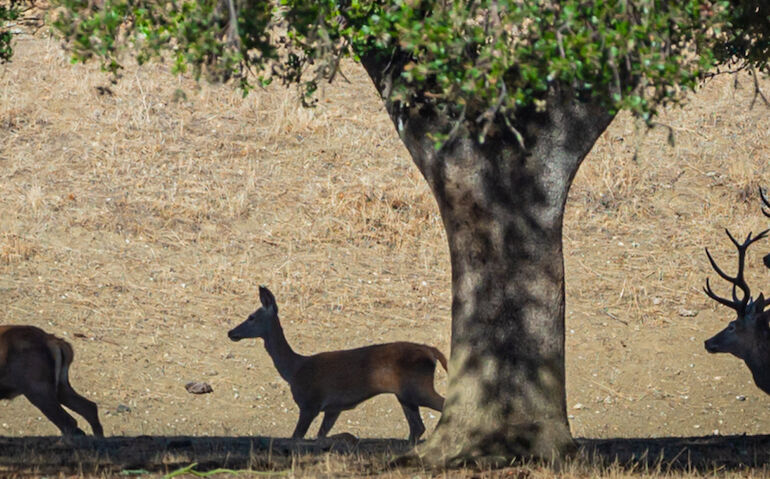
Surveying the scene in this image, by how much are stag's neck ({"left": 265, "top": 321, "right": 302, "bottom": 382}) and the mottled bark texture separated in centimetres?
495

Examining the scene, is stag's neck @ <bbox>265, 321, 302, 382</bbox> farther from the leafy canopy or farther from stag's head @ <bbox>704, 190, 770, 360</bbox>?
the leafy canopy

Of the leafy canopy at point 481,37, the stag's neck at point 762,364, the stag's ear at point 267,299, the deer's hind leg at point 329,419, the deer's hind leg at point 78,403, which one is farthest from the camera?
the stag's ear at point 267,299

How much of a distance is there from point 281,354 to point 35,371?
288cm

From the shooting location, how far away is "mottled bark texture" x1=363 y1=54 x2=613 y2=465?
8117mm

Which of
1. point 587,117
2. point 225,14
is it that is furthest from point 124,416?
point 225,14

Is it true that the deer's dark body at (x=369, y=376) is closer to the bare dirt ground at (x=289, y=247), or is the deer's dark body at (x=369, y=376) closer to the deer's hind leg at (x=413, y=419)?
the deer's hind leg at (x=413, y=419)

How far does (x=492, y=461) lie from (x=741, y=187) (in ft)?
44.1

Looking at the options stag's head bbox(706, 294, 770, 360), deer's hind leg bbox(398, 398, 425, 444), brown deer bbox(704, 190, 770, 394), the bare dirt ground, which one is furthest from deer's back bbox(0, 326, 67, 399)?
stag's head bbox(706, 294, 770, 360)

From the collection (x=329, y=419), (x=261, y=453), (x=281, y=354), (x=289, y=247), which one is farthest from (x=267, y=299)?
(x=289, y=247)

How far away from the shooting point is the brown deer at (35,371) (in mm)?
11477

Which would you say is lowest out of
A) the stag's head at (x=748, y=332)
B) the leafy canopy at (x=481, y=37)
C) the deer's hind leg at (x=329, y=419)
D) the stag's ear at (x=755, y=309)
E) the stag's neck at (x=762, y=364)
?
the deer's hind leg at (x=329, y=419)

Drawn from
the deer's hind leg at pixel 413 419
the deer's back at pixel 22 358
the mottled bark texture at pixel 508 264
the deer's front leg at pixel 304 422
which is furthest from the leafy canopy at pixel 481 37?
the deer's front leg at pixel 304 422

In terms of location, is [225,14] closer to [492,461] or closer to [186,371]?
[492,461]

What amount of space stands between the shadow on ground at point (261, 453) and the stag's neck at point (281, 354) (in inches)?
67.8
